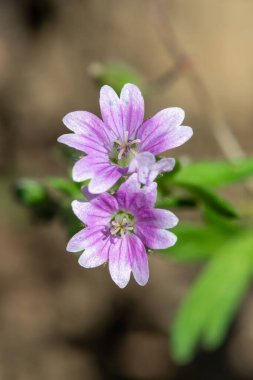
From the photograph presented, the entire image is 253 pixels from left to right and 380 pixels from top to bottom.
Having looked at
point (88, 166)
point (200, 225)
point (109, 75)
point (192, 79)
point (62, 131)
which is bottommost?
point (88, 166)

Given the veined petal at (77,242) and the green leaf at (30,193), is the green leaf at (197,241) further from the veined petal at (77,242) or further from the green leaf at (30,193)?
the veined petal at (77,242)

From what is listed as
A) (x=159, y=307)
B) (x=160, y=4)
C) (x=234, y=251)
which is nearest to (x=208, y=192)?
(x=234, y=251)

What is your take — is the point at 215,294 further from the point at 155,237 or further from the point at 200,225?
the point at 155,237

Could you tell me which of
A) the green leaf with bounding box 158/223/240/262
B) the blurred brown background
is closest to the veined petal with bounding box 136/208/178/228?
Answer: the green leaf with bounding box 158/223/240/262

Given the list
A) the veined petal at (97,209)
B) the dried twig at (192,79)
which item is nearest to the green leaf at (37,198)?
the veined petal at (97,209)

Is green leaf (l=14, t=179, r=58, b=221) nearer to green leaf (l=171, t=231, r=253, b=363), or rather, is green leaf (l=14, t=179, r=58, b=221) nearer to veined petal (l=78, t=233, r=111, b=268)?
veined petal (l=78, t=233, r=111, b=268)

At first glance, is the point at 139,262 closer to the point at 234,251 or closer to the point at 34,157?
the point at 234,251

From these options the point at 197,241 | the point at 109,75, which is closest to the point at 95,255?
the point at 197,241
